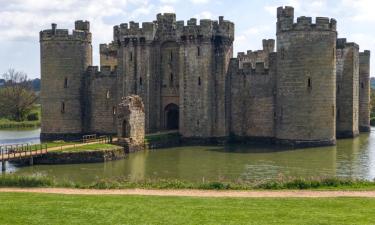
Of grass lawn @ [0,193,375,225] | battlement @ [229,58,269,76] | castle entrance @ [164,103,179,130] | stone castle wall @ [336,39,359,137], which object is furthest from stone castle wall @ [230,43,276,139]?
grass lawn @ [0,193,375,225]

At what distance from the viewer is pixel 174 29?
4003 centimetres

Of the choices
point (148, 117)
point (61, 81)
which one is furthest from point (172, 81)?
point (61, 81)

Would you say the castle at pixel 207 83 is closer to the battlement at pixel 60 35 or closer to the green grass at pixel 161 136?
the battlement at pixel 60 35

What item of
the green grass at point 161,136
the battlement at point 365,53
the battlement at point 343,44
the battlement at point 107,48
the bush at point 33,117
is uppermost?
the battlement at point 107,48

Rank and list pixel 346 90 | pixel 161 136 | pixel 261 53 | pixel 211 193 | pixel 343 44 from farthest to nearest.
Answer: pixel 261 53, pixel 343 44, pixel 346 90, pixel 161 136, pixel 211 193

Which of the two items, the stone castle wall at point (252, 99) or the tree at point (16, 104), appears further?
the tree at point (16, 104)

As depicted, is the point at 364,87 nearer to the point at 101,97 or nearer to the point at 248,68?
the point at 248,68

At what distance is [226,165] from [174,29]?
1510cm

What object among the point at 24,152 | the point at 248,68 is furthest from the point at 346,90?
the point at 24,152

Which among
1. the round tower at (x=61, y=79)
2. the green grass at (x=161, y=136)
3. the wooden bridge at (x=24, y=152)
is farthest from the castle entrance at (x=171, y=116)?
the wooden bridge at (x=24, y=152)

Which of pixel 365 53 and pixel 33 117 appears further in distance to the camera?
pixel 33 117

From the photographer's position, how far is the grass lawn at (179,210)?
13.0m

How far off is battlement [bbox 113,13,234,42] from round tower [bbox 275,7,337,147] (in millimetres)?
4643

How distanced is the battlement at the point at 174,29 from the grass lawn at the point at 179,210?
911 inches
